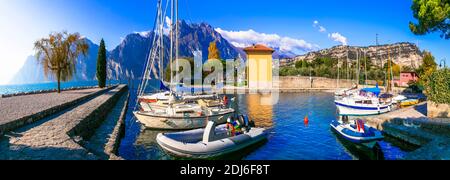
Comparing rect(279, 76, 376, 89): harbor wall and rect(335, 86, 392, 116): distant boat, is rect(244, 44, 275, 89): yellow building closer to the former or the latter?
rect(279, 76, 376, 89): harbor wall

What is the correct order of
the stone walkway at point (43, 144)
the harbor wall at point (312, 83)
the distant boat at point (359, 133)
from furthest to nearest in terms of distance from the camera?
the harbor wall at point (312, 83)
the distant boat at point (359, 133)
the stone walkway at point (43, 144)

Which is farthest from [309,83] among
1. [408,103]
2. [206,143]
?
[206,143]

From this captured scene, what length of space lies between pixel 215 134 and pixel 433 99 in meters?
15.8

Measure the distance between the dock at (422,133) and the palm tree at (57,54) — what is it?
35476 mm

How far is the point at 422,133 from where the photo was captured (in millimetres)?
17344

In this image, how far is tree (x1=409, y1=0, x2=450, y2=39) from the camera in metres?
16.3

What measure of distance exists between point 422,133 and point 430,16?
657 cm

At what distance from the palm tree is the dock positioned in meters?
35.5

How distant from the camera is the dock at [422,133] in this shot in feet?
41.0

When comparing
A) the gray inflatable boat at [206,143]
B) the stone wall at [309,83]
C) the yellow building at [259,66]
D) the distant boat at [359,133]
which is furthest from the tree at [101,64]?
the stone wall at [309,83]

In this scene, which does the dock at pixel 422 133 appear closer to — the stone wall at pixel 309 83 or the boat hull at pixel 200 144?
the boat hull at pixel 200 144

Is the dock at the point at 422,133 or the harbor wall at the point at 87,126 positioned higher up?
the harbor wall at the point at 87,126
